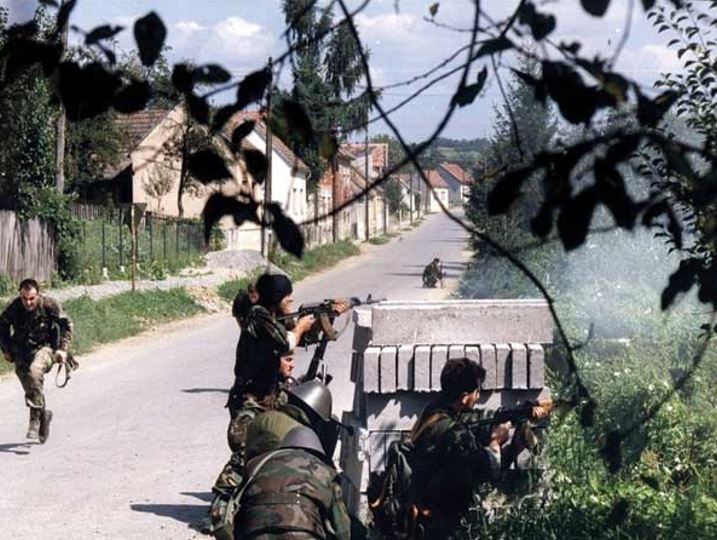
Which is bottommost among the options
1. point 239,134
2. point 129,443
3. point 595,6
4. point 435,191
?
point 129,443

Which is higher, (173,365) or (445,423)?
(445,423)

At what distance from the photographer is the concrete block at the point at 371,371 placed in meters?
7.84

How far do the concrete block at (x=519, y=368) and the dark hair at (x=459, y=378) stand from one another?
2.43ft

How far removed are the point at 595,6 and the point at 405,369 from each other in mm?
5251

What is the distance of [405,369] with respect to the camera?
7.86 m

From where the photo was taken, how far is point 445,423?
7070 millimetres

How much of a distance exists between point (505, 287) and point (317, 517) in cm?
1205

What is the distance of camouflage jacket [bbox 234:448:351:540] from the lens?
18.5ft

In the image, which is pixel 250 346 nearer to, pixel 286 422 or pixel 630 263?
pixel 286 422

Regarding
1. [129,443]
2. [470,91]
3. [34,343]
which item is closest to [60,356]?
[34,343]

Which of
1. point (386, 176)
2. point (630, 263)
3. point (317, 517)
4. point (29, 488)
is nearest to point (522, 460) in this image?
point (317, 517)

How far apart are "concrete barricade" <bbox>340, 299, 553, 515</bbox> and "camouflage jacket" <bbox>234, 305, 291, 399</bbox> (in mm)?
661

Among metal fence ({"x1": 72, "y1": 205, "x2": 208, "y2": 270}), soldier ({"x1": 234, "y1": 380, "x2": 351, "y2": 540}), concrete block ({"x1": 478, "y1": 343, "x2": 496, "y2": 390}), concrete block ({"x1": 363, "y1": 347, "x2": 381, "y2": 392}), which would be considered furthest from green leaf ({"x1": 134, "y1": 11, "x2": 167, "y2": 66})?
metal fence ({"x1": 72, "y1": 205, "x2": 208, "y2": 270})

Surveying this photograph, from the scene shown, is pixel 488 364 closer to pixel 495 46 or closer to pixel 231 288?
pixel 495 46
